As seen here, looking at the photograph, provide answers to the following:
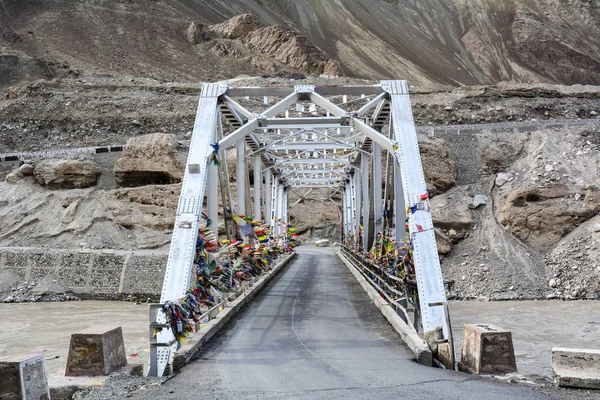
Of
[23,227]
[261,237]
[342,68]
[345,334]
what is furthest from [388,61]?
[345,334]

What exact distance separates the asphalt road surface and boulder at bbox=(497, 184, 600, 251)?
45.6 ft

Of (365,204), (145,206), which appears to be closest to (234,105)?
(365,204)

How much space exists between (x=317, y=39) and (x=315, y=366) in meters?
104

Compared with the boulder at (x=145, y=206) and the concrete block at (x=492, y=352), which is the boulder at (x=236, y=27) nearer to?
the boulder at (x=145, y=206)

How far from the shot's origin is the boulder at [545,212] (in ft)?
76.8

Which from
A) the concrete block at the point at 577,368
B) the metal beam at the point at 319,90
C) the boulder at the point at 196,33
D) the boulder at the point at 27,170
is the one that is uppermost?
the boulder at the point at 196,33

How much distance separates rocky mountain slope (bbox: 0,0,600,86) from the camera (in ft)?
260

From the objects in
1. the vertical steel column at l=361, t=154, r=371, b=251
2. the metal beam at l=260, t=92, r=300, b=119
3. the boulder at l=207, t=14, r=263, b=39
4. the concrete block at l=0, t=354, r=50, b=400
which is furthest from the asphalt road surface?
the boulder at l=207, t=14, r=263, b=39

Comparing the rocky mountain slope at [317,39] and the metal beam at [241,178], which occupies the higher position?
the rocky mountain slope at [317,39]

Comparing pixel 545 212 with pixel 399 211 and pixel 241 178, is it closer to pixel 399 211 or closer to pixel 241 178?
pixel 241 178

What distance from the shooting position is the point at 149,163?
114 ft

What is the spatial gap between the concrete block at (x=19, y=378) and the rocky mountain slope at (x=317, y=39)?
68.9 m

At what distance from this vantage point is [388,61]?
331 ft

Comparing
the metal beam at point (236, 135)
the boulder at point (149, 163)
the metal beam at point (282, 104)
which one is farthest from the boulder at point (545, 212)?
the boulder at point (149, 163)
